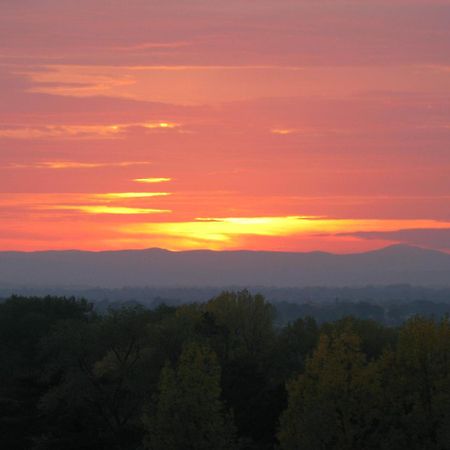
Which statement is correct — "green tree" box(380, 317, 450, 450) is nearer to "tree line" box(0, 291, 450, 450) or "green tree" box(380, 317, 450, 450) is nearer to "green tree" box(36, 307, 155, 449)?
"tree line" box(0, 291, 450, 450)

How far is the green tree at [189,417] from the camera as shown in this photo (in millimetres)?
61875

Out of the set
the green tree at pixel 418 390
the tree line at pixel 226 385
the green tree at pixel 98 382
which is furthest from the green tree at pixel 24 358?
the green tree at pixel 418 390

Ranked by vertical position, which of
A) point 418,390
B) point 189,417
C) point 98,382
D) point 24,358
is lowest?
point 189,417

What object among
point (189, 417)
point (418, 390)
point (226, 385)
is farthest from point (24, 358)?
point (418, 390)

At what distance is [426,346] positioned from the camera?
63594 millimetres

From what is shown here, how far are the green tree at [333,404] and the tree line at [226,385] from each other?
64 mm

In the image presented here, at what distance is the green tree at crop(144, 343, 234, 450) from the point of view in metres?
61.9

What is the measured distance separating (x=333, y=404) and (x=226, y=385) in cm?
1428

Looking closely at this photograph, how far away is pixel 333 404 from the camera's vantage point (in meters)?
60.5

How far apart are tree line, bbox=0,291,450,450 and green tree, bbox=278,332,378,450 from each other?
0.06 m

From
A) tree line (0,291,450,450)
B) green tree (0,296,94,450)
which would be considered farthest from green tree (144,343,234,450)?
green tree (0,296,94,450)

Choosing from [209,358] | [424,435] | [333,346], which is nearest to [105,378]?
[209,358]

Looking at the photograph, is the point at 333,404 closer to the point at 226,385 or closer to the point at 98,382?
the point at 226,385

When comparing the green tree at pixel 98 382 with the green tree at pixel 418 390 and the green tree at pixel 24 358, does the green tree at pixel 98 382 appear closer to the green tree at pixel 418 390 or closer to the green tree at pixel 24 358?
the green tree at pixel 24 358
